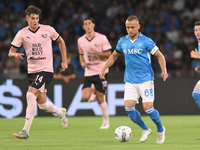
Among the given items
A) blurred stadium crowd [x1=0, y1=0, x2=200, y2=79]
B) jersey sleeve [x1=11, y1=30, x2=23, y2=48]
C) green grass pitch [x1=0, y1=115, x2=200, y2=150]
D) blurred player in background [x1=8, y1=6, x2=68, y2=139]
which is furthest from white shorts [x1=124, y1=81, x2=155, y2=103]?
blurred stadium crowd [x1=0, y1=0, x2=200, y2=79]

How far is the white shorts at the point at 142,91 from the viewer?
7.89m

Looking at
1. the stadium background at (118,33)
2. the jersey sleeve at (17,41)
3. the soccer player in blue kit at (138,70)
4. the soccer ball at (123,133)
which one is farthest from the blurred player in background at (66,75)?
the soccer ball at (123,133)

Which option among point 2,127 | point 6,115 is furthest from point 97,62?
point 6,115

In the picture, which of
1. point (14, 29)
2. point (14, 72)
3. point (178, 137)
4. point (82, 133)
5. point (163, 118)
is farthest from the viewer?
point (14, 29)

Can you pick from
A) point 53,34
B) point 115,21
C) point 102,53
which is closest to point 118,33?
point 115,21

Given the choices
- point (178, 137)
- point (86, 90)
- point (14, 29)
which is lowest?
point (178, 137)

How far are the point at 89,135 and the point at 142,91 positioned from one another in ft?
6.34

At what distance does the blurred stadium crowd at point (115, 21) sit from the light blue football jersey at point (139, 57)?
7217mm

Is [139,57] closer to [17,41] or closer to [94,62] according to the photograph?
[17,41]

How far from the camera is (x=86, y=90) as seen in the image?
428 inches

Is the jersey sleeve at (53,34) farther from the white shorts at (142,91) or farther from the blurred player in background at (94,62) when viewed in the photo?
the blurred player in background at (94,62)

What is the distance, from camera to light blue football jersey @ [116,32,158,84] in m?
7.95

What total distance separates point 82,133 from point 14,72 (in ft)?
18.1

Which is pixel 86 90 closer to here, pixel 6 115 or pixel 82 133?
pixel 82 133
